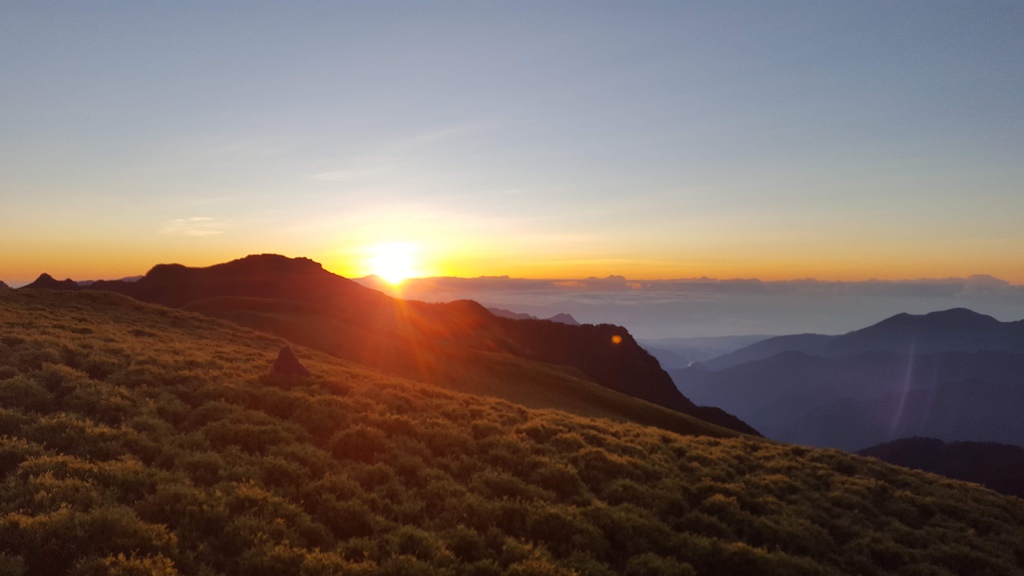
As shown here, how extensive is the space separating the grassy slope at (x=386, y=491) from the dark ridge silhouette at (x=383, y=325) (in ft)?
87.2

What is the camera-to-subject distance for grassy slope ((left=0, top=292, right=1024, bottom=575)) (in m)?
8.68

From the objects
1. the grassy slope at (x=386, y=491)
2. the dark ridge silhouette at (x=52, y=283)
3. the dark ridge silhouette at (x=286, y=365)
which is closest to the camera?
the grassy slope at (x=386, y=491)

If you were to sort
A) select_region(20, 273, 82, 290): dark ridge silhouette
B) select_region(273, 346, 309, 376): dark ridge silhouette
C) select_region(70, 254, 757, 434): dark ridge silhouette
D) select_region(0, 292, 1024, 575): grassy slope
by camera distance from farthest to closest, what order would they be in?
select_region(20, 273, 82, 290): dark ridge silhouette < select_region(70, 254, 757, 434): dark ridge silhouette < select_region(273, 346, 309, 376): dark ridge silhouette < select_region(0, 292, 1024, 575): grassy slope

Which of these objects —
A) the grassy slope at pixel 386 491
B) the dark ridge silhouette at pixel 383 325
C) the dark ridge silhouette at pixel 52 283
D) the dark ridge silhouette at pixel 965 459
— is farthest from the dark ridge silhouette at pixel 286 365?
the dark ridge silhouette at pixel 965 459

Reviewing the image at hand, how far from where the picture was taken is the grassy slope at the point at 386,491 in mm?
8680

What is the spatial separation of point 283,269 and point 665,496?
122 meters

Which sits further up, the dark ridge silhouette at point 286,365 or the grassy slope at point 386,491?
the dark ridge silhouette at point 286,365

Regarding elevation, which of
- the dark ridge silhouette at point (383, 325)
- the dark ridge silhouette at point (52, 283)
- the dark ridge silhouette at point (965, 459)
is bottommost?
the dark ridge silhouette at point (965, 459)

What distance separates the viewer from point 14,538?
7.68m

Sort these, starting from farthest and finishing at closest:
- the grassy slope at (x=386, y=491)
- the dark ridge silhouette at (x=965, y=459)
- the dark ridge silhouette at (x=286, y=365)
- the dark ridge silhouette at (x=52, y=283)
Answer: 1. the dark ridge silhouette at (x=965, y=459)
2. the dark ridge silhouette at (x=52, y=283)
3. the dark ridge silhouette at (x=286, y=365)
4. the grassy slope at (x=386, y=491)

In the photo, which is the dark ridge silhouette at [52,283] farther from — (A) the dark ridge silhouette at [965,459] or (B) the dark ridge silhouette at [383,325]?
(A) the dark ridge silhouette at [965,459]

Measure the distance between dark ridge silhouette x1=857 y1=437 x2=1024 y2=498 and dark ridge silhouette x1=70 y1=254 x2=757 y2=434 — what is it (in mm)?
69622

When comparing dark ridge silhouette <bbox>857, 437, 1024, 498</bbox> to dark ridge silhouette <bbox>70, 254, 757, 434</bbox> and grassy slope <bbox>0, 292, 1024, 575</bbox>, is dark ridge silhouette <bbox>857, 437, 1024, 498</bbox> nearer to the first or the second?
dark ridge silhouette <bbox>70, 254, 757, 434</bbox>

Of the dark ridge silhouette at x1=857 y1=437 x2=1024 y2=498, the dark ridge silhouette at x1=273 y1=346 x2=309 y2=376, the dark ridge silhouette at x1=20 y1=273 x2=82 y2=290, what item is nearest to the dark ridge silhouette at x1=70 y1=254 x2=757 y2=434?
the dark ridge silhouette at x1=20 y1=273 x2=82 y2=290
